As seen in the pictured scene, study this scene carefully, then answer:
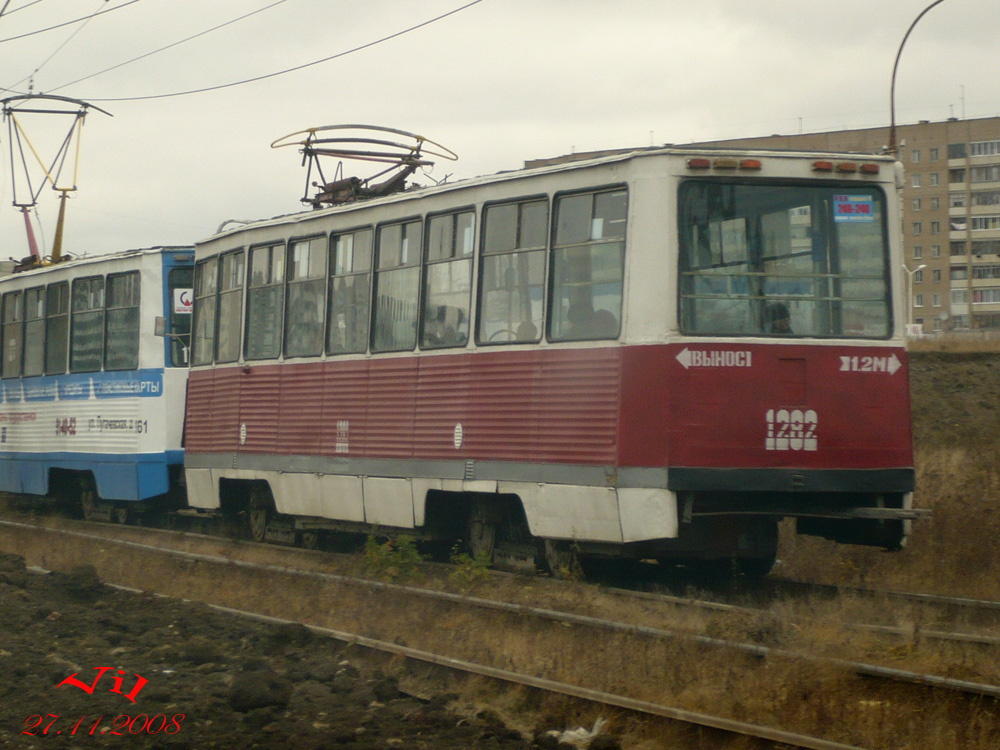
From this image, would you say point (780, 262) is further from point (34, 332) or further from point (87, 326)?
point (34, 332)

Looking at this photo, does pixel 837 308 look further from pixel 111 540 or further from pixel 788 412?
pixel 111 540

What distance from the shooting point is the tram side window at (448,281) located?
1050 cm

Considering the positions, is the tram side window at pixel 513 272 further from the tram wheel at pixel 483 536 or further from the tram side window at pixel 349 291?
the tram side window at pixel 349 291

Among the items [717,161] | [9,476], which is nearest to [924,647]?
[717,161]

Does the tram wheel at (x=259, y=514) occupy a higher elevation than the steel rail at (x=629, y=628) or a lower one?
higher

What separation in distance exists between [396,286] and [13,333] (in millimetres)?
9903

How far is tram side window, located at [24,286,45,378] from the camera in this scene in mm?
18203

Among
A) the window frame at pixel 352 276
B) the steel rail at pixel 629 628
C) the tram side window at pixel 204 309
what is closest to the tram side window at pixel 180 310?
the tram side window at pixel 204 309

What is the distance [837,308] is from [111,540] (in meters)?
8.56

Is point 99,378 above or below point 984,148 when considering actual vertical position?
below

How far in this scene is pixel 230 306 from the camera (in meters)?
14.1

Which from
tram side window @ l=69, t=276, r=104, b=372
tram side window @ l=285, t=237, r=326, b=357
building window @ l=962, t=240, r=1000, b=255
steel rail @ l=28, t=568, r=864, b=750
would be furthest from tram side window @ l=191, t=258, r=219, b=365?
building window @ l=962, t=240, r=1000, b=255

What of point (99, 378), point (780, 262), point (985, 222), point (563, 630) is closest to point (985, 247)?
point (985, 222)

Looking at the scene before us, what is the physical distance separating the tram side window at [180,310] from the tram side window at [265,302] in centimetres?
262
